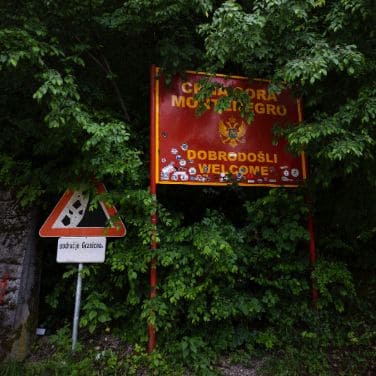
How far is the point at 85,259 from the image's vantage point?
160 inches

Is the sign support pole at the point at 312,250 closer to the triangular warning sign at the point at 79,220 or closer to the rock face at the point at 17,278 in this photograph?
the triangular warning sign at the point at 79,220

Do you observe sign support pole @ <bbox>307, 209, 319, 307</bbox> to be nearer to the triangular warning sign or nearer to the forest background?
the forest background

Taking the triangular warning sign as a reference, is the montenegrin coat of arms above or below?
above

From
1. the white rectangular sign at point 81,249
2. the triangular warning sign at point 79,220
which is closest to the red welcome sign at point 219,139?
the triangular warning sign at point 79,220

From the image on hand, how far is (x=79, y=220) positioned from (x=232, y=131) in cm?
202

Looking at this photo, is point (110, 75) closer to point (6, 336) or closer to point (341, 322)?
point (6, 336)

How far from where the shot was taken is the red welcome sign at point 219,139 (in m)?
4.43

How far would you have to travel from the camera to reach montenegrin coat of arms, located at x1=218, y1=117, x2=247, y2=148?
467 cm

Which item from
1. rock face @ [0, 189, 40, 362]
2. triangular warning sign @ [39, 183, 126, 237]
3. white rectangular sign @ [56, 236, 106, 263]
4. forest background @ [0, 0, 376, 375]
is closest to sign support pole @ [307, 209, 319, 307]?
forest background @ [0, 0, 376, 375]

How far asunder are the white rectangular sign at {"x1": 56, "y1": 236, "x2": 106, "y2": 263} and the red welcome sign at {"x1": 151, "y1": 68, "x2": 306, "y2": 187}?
906 mm

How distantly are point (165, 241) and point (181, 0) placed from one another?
2.49m

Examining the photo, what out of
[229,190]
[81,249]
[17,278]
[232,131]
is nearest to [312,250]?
[229,190]

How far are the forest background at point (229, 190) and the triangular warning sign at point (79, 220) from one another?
6.1 inches

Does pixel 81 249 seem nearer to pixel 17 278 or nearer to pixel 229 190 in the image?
pixel 17 278
